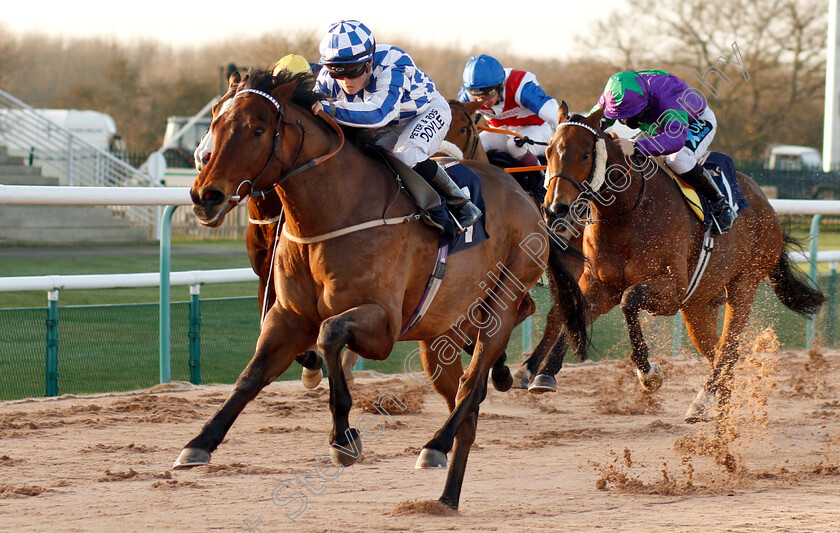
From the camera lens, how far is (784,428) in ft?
18.5

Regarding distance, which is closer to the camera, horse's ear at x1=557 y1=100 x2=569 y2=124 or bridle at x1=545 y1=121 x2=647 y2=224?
bridle at x1=545 y1=121 x2=647 y2=224

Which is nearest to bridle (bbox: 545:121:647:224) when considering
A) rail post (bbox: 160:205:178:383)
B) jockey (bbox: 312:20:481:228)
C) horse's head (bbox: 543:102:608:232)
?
horse's head (bbox: 543:102:608:232)

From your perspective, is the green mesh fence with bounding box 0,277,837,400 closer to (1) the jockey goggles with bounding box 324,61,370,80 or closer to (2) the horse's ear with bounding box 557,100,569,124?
(2) the horse's ear with bounding box 557,100,569,124

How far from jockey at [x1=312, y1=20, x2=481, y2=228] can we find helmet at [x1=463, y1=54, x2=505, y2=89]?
3.98 feet

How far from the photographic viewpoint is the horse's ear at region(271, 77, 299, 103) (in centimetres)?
331

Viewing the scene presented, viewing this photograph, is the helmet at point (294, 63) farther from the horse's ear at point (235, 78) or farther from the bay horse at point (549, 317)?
the bay horse at point (549, 317)

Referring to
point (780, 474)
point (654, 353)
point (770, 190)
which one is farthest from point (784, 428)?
point (770, 190)

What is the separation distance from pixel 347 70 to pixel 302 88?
31 centimetres

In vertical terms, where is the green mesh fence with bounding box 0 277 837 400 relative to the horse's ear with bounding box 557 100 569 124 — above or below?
below

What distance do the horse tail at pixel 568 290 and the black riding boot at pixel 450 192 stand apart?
93cm

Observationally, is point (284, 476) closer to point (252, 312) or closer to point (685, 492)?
point (685, 492)

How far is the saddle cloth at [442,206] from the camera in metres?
3.75

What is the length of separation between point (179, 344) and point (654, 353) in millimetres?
3635

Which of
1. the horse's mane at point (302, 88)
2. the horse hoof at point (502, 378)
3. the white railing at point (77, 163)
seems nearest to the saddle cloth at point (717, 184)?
the horse hoof at point (502, 378)
